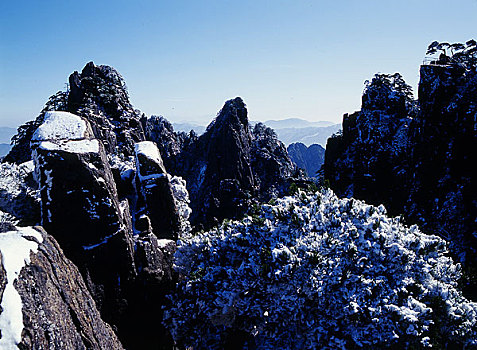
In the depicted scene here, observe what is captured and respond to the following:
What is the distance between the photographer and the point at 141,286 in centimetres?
1442

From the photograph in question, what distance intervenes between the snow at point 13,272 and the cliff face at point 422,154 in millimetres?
26814

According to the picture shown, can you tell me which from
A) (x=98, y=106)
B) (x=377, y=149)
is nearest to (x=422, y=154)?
(x=377, y=149)

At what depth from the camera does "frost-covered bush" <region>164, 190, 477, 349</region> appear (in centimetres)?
1022

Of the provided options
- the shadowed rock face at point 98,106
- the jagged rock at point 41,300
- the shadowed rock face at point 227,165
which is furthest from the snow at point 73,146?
the shadowed rock face at point 227,165

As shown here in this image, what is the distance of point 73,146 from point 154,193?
755 cm

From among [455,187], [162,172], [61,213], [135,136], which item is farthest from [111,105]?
[455,187]

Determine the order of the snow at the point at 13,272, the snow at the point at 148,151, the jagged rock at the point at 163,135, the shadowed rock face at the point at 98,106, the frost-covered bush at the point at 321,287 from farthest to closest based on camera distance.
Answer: the jagged rock at the point at 163,135 → the shadowed rock face at the point at 98,106 → the snow at the point at 148,151 → the frost-covered bush at the point at 321,287 → the snow at the point at 13,272

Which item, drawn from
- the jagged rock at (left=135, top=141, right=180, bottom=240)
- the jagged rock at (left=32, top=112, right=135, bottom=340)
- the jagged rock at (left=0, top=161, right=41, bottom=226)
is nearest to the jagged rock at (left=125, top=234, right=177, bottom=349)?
the jagged rock at (left=32, top=112, right=135, bottom=340)

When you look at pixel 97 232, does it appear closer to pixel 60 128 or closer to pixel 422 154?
pixel 60 128

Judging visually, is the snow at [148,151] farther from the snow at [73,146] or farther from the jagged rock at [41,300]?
the jagged rock at [41,300]

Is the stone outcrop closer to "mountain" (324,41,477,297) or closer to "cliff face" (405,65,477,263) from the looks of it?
"mountain" (324,41,477,297)

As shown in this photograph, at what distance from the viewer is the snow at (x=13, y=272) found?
16.7 feet

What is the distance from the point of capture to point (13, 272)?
19.4 feet

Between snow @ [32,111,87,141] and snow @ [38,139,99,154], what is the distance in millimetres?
364
